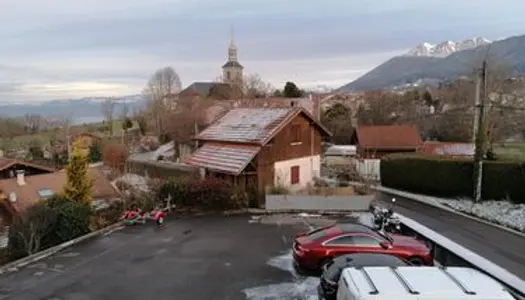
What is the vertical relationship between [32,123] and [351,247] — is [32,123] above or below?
above

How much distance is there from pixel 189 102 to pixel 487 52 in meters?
43.7

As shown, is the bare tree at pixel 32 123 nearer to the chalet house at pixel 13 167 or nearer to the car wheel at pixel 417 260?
the chalet house at pixel 13 167

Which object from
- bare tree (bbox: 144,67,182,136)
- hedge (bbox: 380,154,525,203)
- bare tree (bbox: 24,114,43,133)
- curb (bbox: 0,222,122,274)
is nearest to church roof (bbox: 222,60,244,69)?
bare tree (bbox: 144,67,182,136)

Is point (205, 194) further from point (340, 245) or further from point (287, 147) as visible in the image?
point (340, 245)

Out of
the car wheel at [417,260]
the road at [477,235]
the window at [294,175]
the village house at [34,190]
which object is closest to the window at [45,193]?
the village house at [34,190]

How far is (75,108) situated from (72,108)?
8604 millimetres

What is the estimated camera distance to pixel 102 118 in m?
105

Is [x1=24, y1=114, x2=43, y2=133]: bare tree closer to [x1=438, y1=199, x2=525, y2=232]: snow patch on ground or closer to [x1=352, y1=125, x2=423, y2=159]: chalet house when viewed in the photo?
[x1=352, y1=125, x2=423, y2=159]: chalet house

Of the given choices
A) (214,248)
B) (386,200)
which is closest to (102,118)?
(386,200)

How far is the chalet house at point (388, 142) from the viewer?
46441 mm

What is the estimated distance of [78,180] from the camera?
2405cm

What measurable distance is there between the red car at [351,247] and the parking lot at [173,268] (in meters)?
0.68

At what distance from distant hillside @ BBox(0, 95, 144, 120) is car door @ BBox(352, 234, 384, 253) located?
82717mm

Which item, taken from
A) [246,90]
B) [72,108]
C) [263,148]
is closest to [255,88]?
[246,90]
